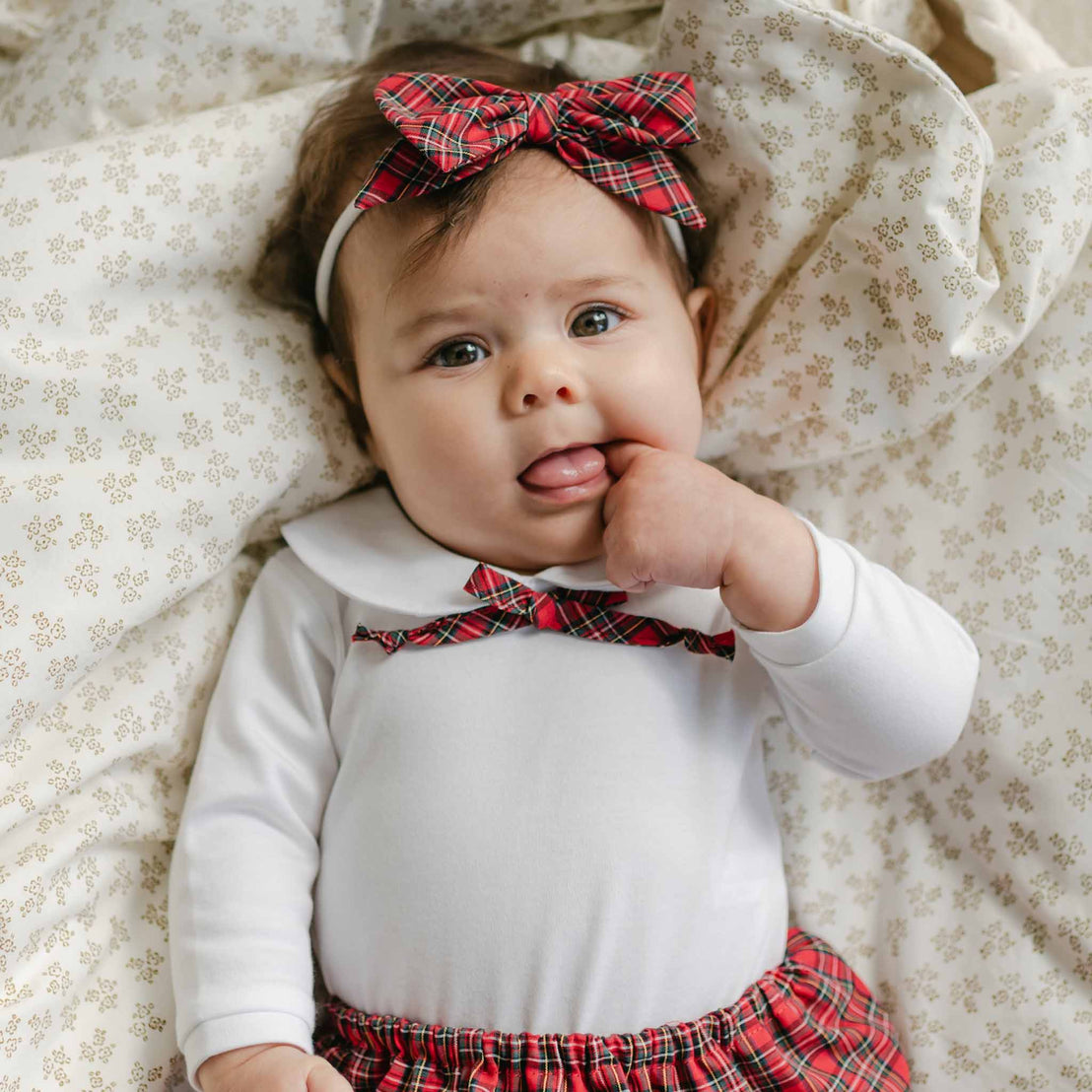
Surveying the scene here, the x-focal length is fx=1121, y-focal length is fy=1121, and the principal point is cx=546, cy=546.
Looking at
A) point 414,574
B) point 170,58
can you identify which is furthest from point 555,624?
point 170,58

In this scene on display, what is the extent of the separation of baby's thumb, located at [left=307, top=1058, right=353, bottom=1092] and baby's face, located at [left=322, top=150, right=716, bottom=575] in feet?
1.76

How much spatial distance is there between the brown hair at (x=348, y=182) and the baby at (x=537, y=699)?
0.5 inches

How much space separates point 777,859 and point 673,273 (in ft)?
2.20

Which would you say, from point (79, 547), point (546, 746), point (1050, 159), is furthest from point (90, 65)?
point (1050, 159)

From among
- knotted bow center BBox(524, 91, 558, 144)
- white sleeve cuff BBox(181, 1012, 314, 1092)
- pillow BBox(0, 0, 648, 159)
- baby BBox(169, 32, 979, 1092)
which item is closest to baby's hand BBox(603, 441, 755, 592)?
baby BBox(169, 32, 979, 1092)

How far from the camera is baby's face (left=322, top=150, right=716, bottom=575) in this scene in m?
1.11

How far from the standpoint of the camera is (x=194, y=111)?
1.38 metres

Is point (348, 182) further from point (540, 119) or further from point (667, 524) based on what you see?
point (667, 524)

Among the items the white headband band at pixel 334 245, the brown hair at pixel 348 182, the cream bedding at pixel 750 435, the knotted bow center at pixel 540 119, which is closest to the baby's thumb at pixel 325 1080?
the cream bedding at pixel 750 435

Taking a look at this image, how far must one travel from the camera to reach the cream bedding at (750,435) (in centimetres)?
115

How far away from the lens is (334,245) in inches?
49.3

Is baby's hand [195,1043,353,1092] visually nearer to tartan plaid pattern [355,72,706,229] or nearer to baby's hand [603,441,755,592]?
baby's hand [603,441,755,592]

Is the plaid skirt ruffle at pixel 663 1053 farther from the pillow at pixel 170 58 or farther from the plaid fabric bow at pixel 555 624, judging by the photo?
the pillow at pixel 170 58

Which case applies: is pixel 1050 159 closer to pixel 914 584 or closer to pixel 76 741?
pixel 914 584
